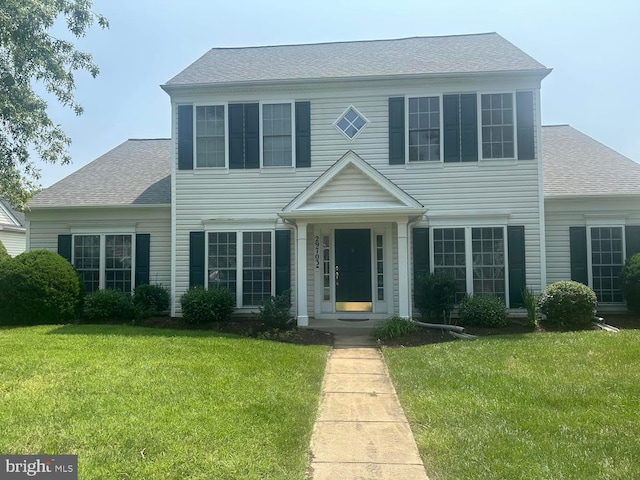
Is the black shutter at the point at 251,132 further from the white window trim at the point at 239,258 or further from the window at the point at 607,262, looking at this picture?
the window at the point at 607,262

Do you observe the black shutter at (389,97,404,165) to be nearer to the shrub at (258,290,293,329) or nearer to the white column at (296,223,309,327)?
the white column at (296,223,309,327)

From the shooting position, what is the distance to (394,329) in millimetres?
Result: 9383

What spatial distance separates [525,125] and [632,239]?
3987 millimetres

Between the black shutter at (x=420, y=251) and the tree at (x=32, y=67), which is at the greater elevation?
the tree at (x=32, y=67)

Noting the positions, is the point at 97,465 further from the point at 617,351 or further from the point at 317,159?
the point at 317,159

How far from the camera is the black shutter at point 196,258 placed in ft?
38.3

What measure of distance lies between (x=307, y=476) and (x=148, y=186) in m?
11.4

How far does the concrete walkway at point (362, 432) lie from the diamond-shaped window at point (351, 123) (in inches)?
256

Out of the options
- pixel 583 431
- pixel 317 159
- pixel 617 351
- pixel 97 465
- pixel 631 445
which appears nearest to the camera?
pixel 97 465

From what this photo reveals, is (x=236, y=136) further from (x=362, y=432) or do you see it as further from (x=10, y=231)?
(x=10, y=231)

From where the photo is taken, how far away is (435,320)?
10867mm

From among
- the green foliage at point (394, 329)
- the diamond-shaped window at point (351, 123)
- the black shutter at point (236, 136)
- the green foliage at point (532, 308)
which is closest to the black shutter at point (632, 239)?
the green foliage at point (532, 308)

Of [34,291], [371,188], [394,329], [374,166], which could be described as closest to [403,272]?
[394,329]

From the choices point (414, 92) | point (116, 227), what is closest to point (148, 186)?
point (116, 227)
